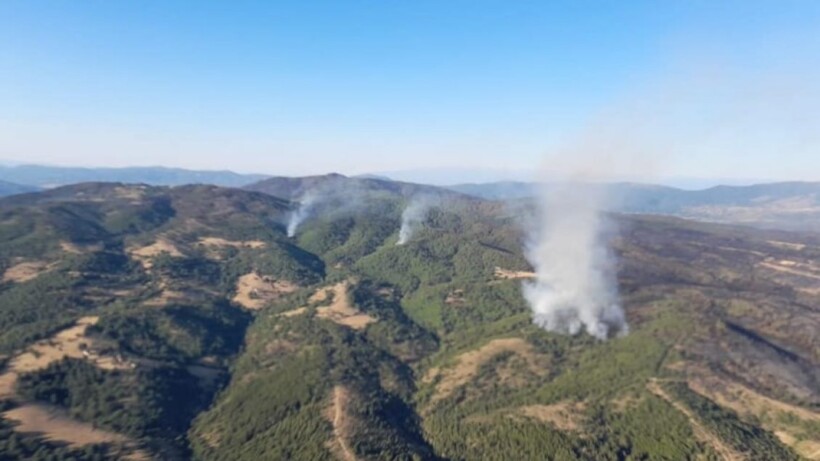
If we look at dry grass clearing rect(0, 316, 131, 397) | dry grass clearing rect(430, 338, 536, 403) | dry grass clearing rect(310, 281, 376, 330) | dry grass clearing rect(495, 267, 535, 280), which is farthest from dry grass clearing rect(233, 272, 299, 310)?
dry grass clearing rect(430, 338, 536, 403)

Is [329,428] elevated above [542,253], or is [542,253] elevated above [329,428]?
[542,253]

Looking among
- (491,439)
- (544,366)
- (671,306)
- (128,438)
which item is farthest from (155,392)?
(671,306)

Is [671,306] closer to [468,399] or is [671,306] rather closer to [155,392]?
[468,399]

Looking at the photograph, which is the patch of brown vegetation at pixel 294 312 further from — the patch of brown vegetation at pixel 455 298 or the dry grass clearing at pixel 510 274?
the dry grass clearing at pixel 510 274

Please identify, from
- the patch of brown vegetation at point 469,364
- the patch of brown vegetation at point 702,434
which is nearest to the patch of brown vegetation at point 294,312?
the patch of brown vegetation at point 469,364

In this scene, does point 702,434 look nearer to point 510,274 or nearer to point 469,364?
point 469,364

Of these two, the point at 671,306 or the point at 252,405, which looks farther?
the point at 671,306
